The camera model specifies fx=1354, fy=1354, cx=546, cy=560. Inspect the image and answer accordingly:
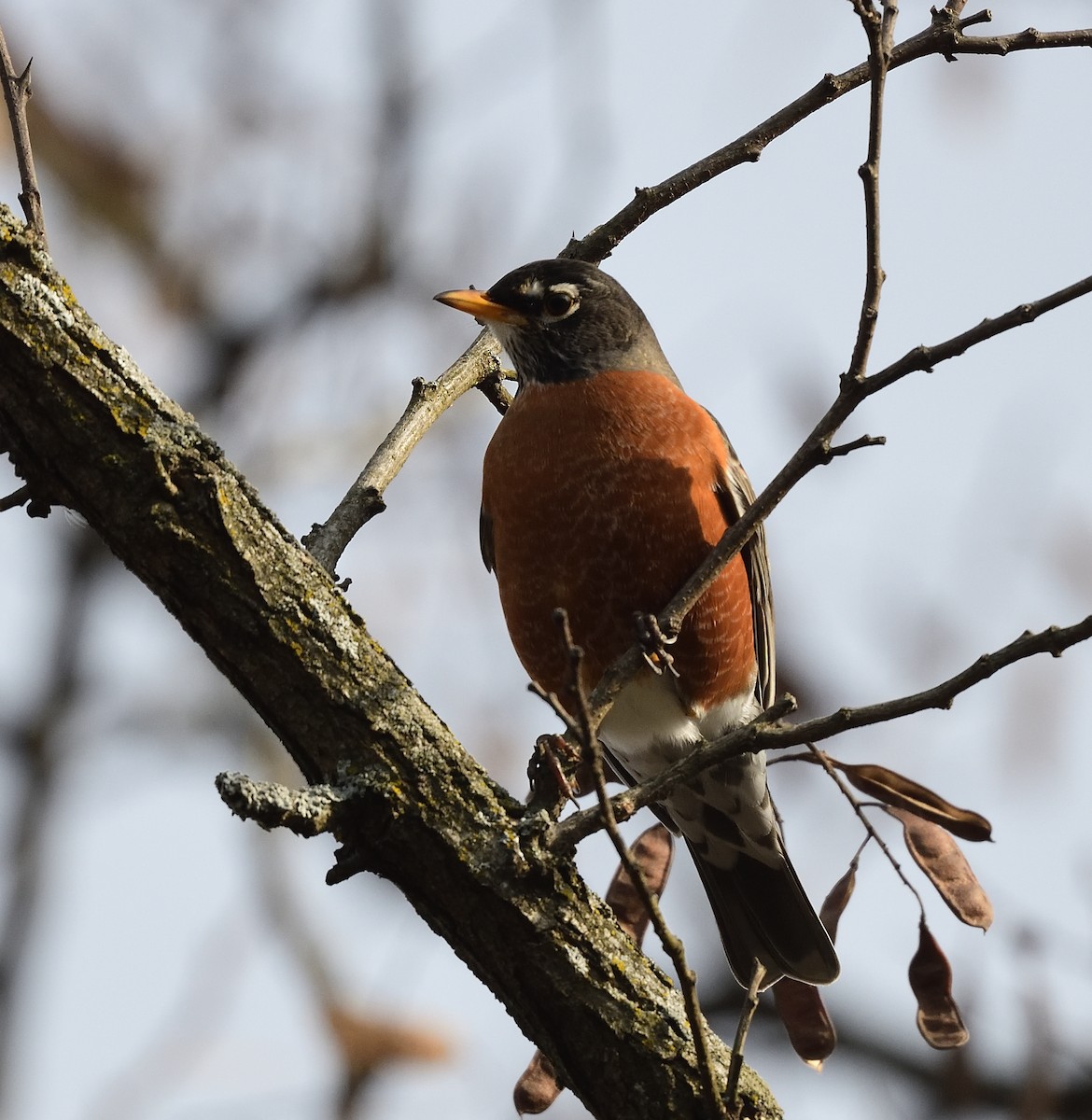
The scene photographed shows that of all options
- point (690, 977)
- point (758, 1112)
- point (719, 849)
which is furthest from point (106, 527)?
point (719, 849)

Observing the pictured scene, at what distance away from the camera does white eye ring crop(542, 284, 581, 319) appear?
5.26 m

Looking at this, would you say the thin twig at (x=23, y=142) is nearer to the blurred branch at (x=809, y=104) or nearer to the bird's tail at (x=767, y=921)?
the blurred branch at (x=809, y=104)

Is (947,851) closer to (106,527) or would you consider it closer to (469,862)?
(469,862)

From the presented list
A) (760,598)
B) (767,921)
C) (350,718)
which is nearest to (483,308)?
(760,598)

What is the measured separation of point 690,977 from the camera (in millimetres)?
2354

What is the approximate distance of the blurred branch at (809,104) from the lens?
11.4 feet

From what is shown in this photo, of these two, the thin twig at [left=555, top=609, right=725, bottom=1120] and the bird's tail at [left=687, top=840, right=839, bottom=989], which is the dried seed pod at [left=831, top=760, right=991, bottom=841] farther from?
the thin twig at [left=555, top=609, right=725, bottom=1120]

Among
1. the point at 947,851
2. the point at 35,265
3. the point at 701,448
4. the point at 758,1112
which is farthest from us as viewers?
the point at 701,448

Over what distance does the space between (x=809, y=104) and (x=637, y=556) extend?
4.85 feet

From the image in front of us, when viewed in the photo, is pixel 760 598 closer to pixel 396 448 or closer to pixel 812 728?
pixel 396 448

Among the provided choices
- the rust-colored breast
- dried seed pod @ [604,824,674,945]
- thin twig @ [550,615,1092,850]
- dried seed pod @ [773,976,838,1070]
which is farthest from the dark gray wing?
thin twig @ [550,615,1092,850]

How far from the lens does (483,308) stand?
17.0 ft

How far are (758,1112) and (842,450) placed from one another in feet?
4.67

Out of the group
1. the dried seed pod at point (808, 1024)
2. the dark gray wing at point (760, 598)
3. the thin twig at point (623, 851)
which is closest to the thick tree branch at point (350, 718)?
the thin twig at point (623, 851)
